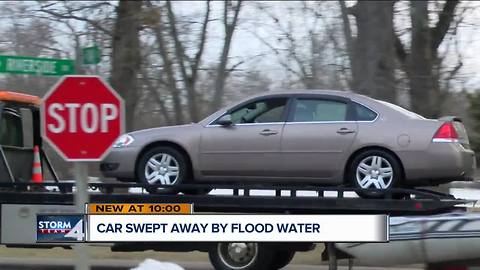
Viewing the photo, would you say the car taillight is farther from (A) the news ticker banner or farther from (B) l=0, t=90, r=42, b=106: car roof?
(B) l=0, t=90, r=42, b=106: car roof

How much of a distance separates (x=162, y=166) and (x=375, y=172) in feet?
8.89

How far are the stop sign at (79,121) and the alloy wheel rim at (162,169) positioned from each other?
13.8ft

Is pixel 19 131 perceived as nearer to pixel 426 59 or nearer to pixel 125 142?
pixel 125 142

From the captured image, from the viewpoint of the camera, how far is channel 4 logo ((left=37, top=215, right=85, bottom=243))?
7.75m

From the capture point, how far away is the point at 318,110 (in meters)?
9.05

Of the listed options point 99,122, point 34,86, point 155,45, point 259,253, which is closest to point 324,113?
point 259,253

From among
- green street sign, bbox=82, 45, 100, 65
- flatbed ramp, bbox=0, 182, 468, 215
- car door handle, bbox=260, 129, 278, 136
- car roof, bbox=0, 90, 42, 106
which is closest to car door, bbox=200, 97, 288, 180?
car door handle, bbox=260, 129, 278, 136

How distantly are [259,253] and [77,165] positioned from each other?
4226 millimetres

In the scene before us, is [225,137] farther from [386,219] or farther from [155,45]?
[155,45]

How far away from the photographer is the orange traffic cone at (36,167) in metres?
10.2

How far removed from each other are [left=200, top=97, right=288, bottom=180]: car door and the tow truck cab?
8.74 feet

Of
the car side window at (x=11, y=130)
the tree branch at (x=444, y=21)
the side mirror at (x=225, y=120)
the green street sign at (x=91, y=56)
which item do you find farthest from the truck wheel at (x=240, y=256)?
the tree branch at (x=444, y=21)

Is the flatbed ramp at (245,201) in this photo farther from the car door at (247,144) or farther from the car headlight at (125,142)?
the car headlight at (125,142)

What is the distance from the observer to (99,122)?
4988 millimetres
